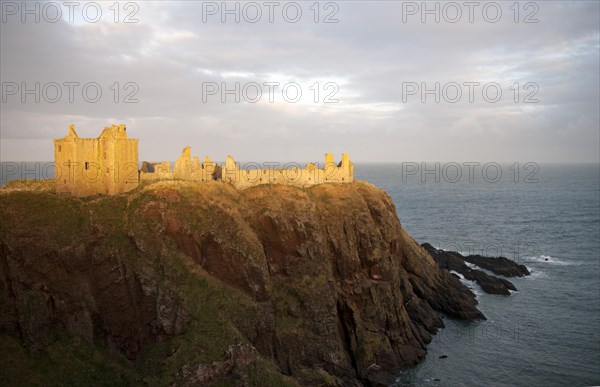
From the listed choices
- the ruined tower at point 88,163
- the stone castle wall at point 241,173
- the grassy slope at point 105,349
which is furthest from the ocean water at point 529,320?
the ruined tower at point 88,163

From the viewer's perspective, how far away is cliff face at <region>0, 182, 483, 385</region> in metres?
45.9

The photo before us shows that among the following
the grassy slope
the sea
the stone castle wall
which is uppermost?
the stone castle wall

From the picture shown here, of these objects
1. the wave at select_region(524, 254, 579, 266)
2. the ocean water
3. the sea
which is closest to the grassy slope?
the sea

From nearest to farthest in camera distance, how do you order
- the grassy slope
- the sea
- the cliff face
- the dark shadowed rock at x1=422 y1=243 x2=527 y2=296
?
1. the grassy slope
2. the cliff face
3. the sea
4. the dark shadowed rock at x1=422 y1=243 x2=527 y2=296

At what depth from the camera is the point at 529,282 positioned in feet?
290

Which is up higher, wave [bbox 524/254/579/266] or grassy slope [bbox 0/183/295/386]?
grassy slope [bbox 0/183/295/386]

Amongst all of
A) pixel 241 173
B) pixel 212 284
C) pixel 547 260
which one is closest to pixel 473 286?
pixel 547 260

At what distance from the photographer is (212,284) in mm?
51469

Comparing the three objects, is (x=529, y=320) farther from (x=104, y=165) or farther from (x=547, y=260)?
(x=104, y=165)

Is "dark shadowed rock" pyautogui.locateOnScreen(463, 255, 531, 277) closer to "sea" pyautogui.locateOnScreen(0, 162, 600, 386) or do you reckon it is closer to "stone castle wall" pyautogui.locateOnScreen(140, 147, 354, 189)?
"sea" pyautogui.locateOnScreen(0, 162, 600, 386)

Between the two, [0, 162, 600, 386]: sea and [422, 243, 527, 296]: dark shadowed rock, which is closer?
[0, 162, 600, 386]: sea

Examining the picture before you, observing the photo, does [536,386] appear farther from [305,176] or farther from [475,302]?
[305,176]

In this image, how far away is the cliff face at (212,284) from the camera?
151ft

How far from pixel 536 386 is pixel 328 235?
2745 cm
